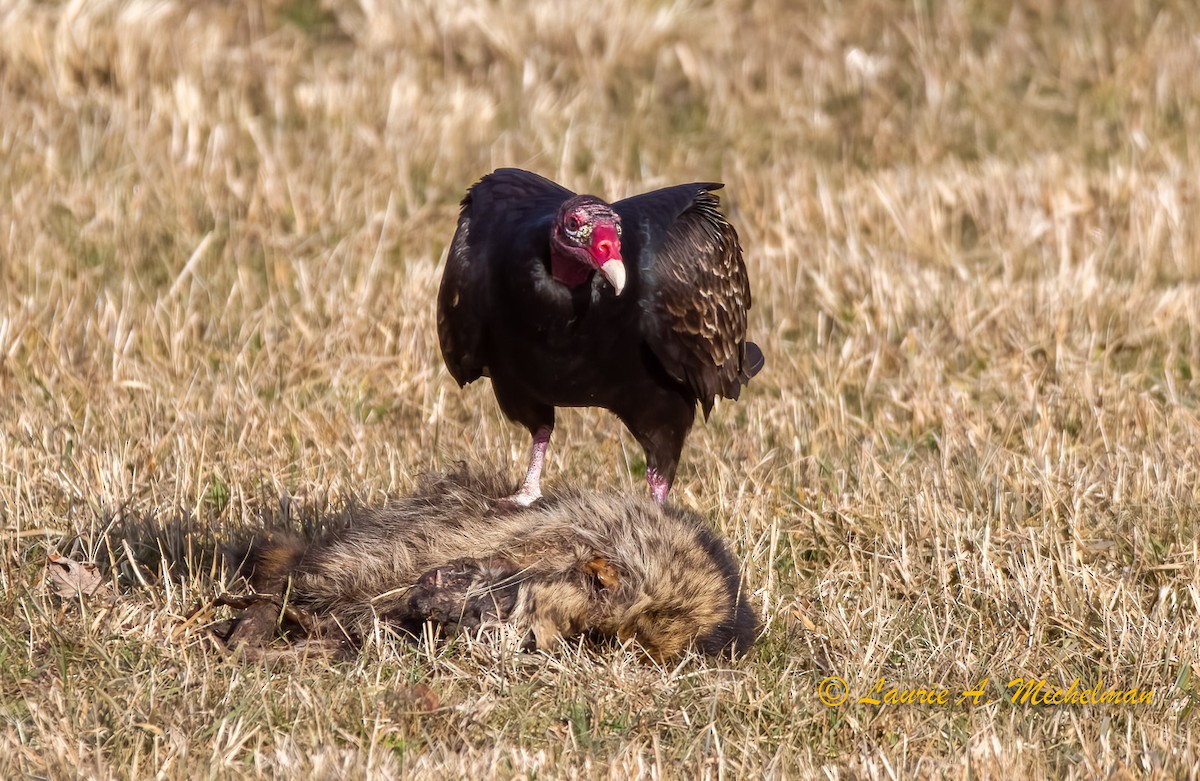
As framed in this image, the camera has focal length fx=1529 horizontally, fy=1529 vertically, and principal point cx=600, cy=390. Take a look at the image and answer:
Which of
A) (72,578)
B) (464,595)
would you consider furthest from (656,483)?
(72,578)

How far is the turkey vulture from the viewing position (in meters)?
4.25

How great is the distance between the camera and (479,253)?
4.49m

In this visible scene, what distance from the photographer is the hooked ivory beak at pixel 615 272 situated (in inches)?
161

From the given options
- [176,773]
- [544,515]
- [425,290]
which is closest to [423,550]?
[544,515]

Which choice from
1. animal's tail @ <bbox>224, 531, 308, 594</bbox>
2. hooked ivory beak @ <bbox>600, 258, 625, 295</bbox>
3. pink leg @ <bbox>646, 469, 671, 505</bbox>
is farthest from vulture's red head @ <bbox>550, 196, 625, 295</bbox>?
animal's tail @ <bbox>224, 531, 308, 594</bbox>

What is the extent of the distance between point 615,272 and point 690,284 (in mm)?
573

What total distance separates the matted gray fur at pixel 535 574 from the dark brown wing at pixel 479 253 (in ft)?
2.16

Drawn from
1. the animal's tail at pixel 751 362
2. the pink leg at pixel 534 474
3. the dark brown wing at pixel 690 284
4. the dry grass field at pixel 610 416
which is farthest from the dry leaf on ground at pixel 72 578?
the animal's tail at pixel 751 362

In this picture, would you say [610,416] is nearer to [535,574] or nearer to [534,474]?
[534,474]

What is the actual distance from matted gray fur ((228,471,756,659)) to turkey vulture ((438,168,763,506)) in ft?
1.04

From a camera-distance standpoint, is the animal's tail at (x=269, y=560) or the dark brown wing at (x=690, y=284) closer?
the animal's tail at (x=269, y=560)

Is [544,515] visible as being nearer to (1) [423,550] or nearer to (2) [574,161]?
(1) [423,550]

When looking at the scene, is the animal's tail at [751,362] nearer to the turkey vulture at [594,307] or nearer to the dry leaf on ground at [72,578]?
the turkey vulture at [594,307]

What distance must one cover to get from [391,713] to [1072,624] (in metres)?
1.81
